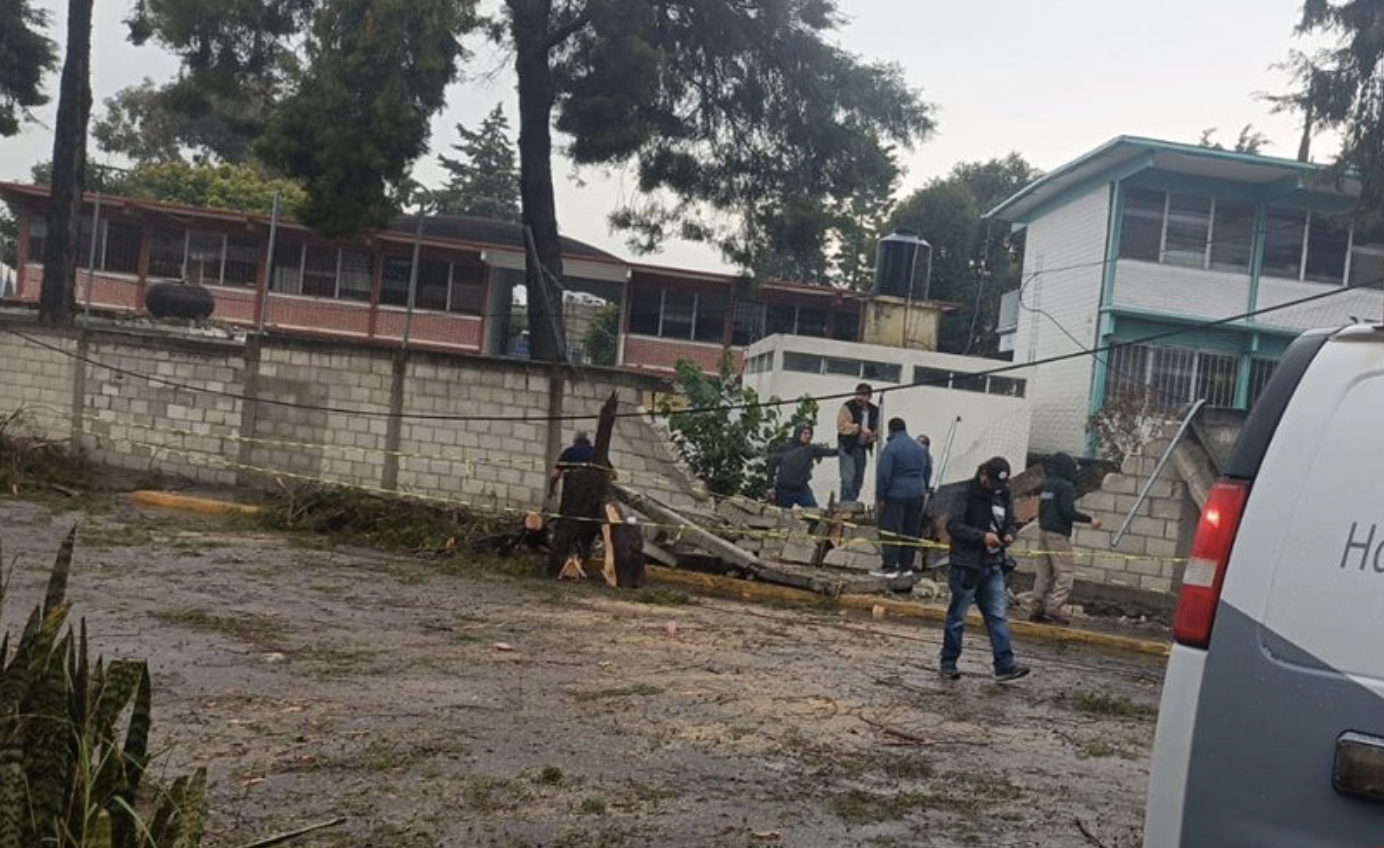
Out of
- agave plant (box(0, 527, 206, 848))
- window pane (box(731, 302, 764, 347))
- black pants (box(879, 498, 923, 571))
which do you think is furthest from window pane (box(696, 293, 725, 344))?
agave plant (box(0, 527, 206, 848))

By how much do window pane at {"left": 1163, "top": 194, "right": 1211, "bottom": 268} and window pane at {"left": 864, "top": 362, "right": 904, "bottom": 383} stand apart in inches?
307

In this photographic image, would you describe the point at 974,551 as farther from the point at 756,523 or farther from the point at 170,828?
the point at 170,828

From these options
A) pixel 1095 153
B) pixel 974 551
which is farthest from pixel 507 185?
pixel 974 551

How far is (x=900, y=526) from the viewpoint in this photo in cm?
1459

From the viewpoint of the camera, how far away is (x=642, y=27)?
19984 mm

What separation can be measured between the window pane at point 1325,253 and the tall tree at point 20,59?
84.5 feet

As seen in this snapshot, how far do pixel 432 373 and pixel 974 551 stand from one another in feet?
31.3

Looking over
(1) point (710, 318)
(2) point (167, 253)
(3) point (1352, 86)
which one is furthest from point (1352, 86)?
(2) point (167, 253)

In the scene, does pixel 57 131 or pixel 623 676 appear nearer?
pixel 623 676

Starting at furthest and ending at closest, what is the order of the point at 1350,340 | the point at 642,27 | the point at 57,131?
the point at 57,131 → the point at 642,27 → the point at 1350,340

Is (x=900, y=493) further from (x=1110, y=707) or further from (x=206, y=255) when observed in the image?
(x=206, y=255)

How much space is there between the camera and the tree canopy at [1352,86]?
68.4 ft

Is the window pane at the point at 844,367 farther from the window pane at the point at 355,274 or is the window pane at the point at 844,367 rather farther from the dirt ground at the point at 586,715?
the window pane at the point at 355,274

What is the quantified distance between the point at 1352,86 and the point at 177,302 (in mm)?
21101
